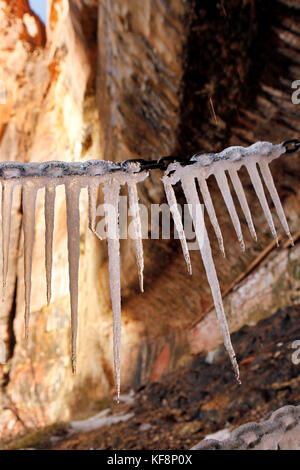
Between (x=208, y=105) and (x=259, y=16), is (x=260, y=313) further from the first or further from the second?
(x=259, y=16)

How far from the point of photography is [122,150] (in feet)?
14.6

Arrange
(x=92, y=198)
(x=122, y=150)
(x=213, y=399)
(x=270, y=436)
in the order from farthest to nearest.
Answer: (x=122, y=150) < (x=213, y=399) < (x=92, y=198) < (x=270, y=436)

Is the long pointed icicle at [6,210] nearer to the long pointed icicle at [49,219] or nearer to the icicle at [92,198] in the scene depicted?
the long pointed icicle at [49,219]

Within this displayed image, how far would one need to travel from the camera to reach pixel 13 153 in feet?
28.1

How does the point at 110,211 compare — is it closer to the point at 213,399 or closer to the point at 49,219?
the point at 49,219

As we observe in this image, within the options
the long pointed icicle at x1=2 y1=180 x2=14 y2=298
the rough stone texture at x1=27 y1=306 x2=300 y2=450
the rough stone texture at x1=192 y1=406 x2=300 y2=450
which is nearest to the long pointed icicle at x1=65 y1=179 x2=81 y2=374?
the long pointed icicle at x1=2 y1=180 x2=14 y2=298

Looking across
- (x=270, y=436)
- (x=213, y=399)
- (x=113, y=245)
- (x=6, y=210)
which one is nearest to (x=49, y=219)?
(x=6, y=210)

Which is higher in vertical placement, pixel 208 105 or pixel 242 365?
pixel 208 105

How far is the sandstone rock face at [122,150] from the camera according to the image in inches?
116

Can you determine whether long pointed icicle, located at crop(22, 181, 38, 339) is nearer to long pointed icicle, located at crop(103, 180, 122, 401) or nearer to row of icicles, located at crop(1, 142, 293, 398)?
row of icicles, located at crop(1, 142, 293, 398)

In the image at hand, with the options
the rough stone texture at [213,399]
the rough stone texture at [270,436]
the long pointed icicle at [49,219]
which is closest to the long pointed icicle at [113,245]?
the long pointed icicle at [49,219]

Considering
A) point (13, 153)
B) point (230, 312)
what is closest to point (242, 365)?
point (230, 312)

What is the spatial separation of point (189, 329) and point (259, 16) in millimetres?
4729

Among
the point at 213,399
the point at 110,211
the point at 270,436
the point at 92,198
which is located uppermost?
the point at 92,198
